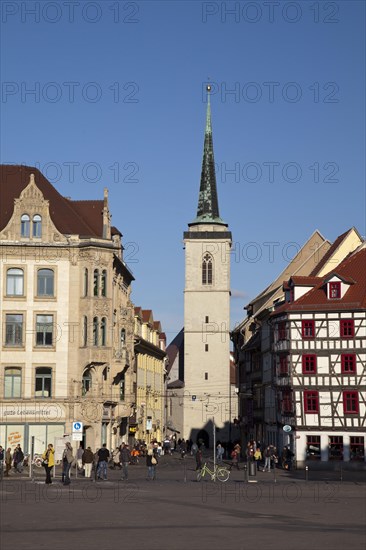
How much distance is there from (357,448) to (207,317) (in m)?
59.1

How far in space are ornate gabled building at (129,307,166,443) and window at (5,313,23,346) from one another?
67.1 feet

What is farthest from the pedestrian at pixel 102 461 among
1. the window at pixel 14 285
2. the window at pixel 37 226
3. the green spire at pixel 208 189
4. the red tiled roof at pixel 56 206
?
the green spire at pixel 208 189

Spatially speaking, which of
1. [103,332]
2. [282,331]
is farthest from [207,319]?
[103,332]

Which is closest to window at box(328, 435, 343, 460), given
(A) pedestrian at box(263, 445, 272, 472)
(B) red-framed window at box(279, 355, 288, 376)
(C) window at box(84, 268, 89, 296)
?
(A) pedestrian at box(263, 445, 272, 472)

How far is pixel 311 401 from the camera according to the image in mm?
65375

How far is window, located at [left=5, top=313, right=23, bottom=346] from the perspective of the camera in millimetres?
65438

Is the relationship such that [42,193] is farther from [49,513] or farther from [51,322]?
[49,513]

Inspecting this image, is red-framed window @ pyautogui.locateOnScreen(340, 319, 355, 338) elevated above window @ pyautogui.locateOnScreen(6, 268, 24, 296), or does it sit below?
below

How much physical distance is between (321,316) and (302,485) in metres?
23.0

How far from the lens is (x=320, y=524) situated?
25125 millimetres

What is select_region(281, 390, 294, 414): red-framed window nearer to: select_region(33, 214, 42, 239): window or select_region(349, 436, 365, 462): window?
select_region(349, 436, 365, 462): window

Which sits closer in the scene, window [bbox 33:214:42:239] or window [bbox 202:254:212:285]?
window [bbox 33:214:42:239]

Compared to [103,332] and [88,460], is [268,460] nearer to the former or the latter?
[103,332]

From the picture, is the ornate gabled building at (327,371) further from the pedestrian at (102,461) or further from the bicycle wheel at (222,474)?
the pedestrian at (102,461)
